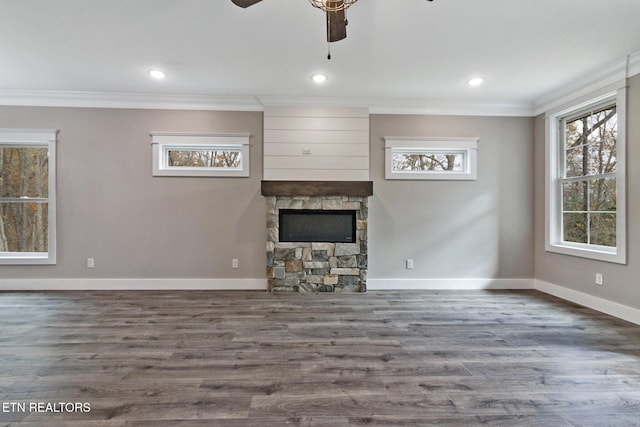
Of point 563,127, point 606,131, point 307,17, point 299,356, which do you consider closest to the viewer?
point 299,356

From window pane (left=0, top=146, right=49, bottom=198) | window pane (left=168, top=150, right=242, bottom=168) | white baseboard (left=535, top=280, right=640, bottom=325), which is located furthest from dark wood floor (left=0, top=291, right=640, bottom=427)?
window pane (left=168, top=150, right=242, bottom=168)

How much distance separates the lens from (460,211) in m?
4.26

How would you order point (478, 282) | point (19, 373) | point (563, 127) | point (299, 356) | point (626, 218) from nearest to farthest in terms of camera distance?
point (19, 373) → point (299, 356) → point (626, 218) → point (563, 127) → point (478, 282)

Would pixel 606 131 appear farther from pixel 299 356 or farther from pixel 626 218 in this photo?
pixel 299 356

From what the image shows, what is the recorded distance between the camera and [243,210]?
4.18m

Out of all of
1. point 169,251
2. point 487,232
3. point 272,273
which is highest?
point 487,232

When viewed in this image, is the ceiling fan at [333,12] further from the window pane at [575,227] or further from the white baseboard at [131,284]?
the window pane at [575,227]

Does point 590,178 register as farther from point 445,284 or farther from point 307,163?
point 307,163

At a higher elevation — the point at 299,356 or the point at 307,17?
the point at 307,17

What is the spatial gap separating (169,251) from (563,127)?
5601 mm

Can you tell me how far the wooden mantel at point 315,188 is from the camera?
13.1ft

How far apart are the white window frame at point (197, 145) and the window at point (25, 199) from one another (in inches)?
54.9

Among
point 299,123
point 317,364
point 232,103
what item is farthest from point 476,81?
point 317,364

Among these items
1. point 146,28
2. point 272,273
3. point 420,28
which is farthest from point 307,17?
point 272,273
